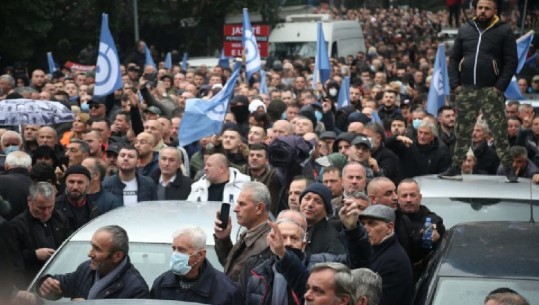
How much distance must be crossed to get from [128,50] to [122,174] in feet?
71.1

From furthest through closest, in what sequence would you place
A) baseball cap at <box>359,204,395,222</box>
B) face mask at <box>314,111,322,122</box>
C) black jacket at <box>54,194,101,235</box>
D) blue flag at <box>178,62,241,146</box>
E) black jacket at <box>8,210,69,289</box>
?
face mask at <box>314,111,322,122</box> → blue flag at <box>178,62,241,146</box> → black jacket at <box>54,194,101,235</box> → black jacket at <box>8,210,69,289</box> → baseball cap at <box>359,204,395,222</box>

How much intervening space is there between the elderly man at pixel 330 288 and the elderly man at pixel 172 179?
5.06m

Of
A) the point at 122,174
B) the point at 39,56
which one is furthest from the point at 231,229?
the point at 39,56

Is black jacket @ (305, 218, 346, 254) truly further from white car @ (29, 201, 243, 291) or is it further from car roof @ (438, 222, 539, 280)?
car roof @ (438, 222, 539, 280)

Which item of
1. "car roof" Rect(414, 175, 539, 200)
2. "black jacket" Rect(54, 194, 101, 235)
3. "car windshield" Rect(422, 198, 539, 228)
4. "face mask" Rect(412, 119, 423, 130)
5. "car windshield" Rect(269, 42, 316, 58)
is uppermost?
"car roof" Rect(414, 175, 539, 200)

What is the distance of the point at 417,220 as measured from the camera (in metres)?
9.25

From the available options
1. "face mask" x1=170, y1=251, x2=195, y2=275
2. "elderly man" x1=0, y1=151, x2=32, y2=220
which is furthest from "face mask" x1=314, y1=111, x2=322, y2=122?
"face mask" x1=170, y1=251, x2=195, y2=275

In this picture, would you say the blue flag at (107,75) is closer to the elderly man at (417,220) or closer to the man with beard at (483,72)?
the man with beard at (483,72)

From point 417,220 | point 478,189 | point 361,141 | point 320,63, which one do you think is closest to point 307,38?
point 320,63

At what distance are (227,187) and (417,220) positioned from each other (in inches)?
93.4

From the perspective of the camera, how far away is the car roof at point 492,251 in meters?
7.18

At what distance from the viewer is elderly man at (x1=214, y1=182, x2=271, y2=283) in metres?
8.18

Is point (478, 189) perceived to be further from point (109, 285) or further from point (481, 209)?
point (109, 285)

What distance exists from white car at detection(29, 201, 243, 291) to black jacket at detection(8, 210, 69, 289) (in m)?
0.69
